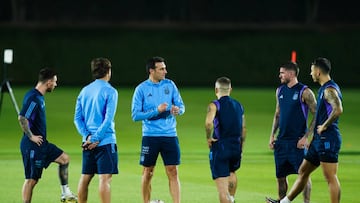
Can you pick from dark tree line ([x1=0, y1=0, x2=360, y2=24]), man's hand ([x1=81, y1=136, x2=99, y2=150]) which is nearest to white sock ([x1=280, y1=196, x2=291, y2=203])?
man's hand ([x1=81, y1=136, x2=99, y2=150])

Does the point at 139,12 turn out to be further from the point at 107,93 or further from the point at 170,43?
the point at 107,93

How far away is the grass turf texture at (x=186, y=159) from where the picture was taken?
15859mm

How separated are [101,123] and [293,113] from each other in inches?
105

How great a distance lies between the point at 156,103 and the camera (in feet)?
45.3

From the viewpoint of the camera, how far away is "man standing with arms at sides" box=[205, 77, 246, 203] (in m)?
13.0

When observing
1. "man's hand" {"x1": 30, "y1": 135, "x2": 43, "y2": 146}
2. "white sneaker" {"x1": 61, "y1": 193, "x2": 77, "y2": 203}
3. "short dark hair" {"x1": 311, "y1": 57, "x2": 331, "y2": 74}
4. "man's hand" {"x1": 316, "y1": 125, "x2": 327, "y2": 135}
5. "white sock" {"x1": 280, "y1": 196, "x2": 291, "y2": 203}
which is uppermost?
"short dark hair" {"x1": 311, "y1": 57, "x2": 331, "y2": 74}

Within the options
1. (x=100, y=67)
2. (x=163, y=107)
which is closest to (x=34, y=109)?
(x=100, y=67)

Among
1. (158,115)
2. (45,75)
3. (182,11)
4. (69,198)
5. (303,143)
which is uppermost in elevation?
(182,11)

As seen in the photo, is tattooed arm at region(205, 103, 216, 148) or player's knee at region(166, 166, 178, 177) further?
player's knee at region(166, 166, 178, 177)

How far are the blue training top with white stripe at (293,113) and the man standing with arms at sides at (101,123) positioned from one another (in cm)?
245

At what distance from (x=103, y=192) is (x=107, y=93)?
1.18 m

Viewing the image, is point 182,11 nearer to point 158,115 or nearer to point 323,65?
point 158,115

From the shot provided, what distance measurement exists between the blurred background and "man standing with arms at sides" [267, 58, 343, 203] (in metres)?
36.4

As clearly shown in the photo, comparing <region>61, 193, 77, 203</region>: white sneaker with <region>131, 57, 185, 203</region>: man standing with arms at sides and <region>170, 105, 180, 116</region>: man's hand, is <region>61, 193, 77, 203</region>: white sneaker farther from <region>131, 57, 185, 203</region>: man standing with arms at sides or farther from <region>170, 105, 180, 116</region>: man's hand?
<region>170, 105, 180, 116</region>: man's hand
